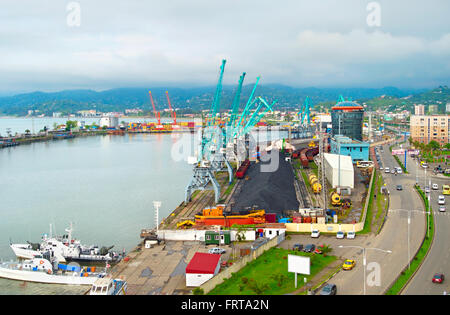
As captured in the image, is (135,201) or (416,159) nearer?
(135,201)

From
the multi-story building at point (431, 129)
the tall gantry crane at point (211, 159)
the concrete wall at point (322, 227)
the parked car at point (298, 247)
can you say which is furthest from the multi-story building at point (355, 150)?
Result: the parked car at point (298, 247)

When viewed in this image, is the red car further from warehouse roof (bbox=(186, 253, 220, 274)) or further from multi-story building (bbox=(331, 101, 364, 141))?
multi-story building (bbox=(331, 101, 364, 141))

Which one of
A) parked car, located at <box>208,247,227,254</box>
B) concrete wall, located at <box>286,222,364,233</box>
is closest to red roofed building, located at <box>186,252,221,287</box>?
parked car, located at <box>208,247,227,254</box>

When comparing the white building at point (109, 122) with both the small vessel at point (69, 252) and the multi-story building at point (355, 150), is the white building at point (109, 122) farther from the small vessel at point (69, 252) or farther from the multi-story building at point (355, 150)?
the small vessel at point (69, 252)

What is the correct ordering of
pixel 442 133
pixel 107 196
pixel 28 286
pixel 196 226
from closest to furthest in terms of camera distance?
pixel 28 286 < pixel 196 226 < pixel 107 196 < pixel 442 133

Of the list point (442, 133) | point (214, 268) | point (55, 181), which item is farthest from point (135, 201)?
point (442, 133)

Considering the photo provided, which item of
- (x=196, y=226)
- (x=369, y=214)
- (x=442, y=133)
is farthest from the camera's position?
(x=442, y=133)

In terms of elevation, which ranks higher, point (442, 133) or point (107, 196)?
point (442, 133)

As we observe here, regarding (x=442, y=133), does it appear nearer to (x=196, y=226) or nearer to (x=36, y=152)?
(x=196, y=226)
